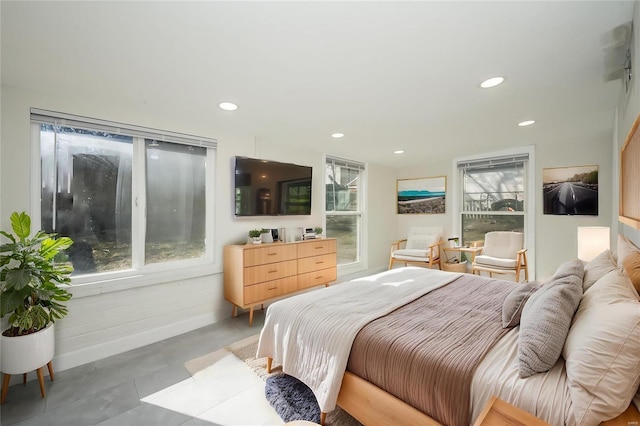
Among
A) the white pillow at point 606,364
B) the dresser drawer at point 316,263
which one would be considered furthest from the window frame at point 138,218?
the white pillow at point 606,364

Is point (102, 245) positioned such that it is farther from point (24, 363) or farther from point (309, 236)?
point (309, 236)

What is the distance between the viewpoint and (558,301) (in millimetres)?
1283

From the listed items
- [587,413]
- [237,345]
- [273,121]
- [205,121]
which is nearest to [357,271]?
[237,345]

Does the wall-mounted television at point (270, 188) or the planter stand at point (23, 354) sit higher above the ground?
the wall-mounted television at point (270, 188)

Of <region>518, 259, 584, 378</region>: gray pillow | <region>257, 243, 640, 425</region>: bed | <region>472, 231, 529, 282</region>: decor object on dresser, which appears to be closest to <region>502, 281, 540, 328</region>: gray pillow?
<region>257, 243, 640, 425</region>: bed

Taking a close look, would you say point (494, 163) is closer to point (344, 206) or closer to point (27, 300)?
point (344, 206)

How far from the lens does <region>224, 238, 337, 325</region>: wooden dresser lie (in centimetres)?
306

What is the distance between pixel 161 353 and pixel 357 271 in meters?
3.37

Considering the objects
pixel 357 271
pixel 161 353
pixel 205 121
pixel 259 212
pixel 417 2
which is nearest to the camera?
pixel 417 2

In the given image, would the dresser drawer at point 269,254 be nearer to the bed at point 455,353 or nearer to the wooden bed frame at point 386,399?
the bed at point 455,353

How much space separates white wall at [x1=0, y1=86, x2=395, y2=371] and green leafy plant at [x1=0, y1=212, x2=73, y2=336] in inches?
12.6

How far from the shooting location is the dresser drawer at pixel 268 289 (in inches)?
121

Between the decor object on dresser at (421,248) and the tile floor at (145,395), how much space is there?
3354 mm

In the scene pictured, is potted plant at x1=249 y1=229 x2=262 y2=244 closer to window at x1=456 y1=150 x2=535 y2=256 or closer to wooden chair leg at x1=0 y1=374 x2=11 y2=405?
wooden chair leg at x1=0 y1=374 x2=11 y2=405
